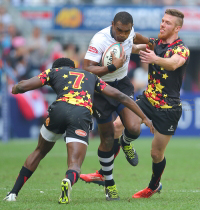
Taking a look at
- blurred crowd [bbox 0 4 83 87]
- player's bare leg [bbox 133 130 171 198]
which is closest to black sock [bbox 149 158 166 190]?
player's bare leg [bbox 133 130 171 198]

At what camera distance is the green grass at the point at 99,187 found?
6.06m

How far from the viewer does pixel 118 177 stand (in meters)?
9.39

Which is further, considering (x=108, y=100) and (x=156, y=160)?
(x=108, y=100)

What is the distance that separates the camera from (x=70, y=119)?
233 inches

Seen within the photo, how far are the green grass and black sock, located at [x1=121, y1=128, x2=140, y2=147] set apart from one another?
75 centimetres

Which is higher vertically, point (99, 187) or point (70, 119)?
point (70, 119)

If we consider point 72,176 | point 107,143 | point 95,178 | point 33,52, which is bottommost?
point 33,52

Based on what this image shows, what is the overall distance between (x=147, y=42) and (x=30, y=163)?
2754 millimetres

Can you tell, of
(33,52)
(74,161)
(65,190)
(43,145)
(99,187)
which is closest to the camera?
(65,190)

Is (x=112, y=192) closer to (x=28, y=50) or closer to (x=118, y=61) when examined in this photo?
(x=118, y=61)

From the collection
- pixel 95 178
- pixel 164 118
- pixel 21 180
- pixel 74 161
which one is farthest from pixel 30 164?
pixel 164 118

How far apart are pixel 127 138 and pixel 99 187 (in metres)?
1.26

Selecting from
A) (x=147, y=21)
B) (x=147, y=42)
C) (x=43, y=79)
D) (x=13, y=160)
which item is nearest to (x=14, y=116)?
(x=13, y=160)

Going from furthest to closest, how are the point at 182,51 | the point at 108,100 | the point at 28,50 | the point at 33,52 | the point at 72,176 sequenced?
1. the point at 33,52
2. the point at 28,50
3. the point at 108,100
4. the point at 182,51
5. the point at 72,176
